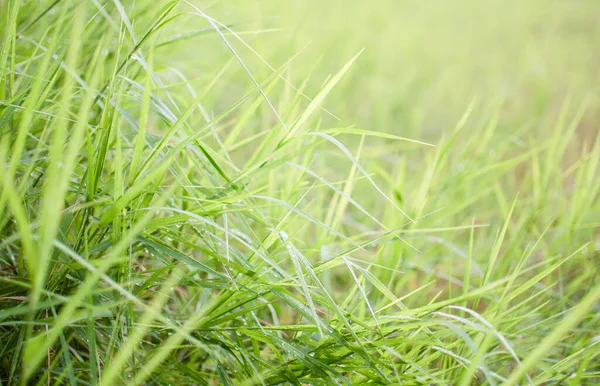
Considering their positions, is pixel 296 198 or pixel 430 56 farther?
pixel 430 56

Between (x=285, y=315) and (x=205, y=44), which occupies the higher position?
(x=205, y=44)

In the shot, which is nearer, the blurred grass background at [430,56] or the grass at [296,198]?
the grass at [296,198]

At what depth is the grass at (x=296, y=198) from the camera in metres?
0.59

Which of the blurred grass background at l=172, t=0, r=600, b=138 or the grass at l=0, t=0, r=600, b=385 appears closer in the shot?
the grass at l=0, t=0, r=600, b=385

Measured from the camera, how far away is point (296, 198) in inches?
37.7

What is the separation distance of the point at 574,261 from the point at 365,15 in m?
1.81

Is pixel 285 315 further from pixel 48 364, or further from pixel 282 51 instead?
pixel 282 51

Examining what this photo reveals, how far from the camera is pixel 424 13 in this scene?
2859 millimetres

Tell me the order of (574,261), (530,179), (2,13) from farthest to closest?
(530,179) < (574,261) < (2,13)

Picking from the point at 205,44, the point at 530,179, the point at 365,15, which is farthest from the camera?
the point at 365,15

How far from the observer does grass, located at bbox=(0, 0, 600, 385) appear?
59cm

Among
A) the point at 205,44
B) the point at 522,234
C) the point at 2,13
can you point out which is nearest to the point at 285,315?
the point at 522,234

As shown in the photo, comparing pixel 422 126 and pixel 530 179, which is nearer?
pixel 530 179

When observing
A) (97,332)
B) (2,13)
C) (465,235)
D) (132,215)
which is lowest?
(465,235)
